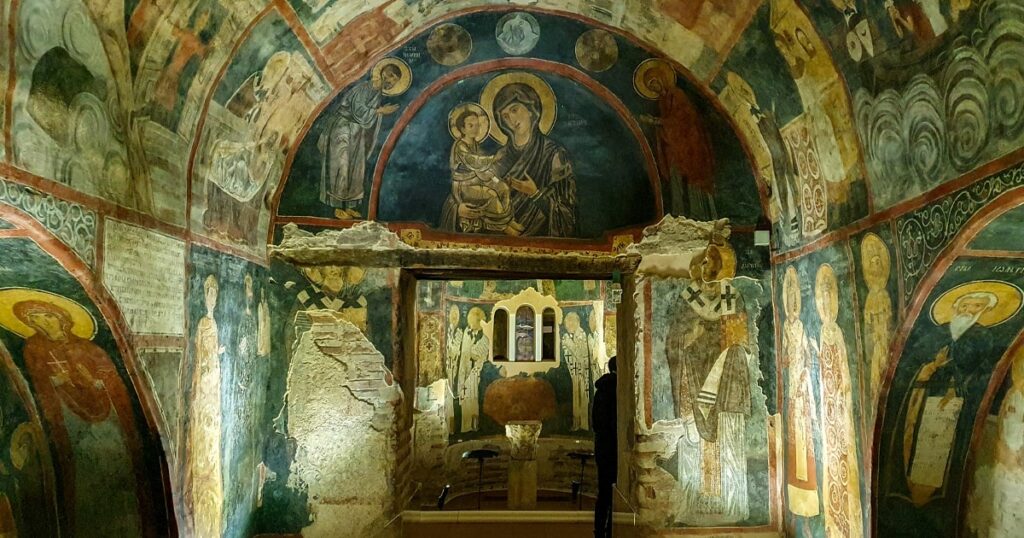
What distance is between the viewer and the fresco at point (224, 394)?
5.49 m

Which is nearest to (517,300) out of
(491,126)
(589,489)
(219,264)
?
(589,489)

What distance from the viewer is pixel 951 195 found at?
4250 mm

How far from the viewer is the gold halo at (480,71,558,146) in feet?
25.5

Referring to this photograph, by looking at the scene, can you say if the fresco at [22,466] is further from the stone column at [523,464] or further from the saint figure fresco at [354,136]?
the stone column at [523,464]

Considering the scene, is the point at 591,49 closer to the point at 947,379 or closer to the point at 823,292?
the point at 823,292

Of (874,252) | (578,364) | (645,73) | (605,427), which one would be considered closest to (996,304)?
(874,252)

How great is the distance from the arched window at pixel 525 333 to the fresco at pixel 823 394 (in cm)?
835

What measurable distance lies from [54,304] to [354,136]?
12.5 feet

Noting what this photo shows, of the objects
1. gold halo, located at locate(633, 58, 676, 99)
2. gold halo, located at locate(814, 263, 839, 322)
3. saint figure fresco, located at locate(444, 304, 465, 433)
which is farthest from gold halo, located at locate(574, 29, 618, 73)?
saint figure fresco, located at locate(444, 304, 465, 433)

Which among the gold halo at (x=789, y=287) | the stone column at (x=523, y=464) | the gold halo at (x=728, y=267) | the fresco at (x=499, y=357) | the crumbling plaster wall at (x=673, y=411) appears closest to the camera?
the gold halo at (x=789, y=287)

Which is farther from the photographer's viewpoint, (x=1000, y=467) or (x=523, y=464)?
(x=523, y=464)

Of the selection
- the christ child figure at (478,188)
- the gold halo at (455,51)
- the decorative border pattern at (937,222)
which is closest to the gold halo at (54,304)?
the christ child figure at (478,188)

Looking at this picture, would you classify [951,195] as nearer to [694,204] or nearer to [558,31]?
[694,204]

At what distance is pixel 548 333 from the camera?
597 inches
